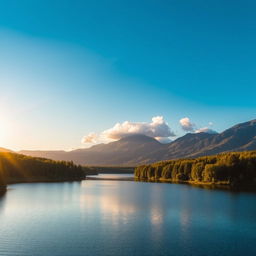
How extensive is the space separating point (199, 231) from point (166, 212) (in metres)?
22.5

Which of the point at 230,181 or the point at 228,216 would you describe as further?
the point at 230,181

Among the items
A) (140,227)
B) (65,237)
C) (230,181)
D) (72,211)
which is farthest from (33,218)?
(230,181)

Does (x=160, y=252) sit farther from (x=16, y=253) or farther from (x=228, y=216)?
(x=228, y=216)

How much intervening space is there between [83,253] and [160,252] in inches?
443

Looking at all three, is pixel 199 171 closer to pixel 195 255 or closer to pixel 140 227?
pixel 140 227

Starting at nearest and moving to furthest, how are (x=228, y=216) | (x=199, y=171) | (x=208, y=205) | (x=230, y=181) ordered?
1. (x=228, y=216)
2. (x=208, y=205)
3. (x=230, y=181)
4. (x=199, y=171)

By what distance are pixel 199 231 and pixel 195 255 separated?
15050 millimetres

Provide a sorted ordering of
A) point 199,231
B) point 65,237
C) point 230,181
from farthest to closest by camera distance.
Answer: point 230,181
point 199,231
point 65,237

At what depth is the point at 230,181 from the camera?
17500 centimetres

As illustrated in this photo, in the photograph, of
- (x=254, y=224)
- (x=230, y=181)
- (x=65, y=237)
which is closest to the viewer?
(x=65, y=237)

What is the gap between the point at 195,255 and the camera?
147 feet

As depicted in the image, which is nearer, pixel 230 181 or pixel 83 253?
pixel 83 253

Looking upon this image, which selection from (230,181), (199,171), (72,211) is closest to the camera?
(72,211)

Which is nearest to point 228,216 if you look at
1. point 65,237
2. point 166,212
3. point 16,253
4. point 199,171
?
point 166,212
